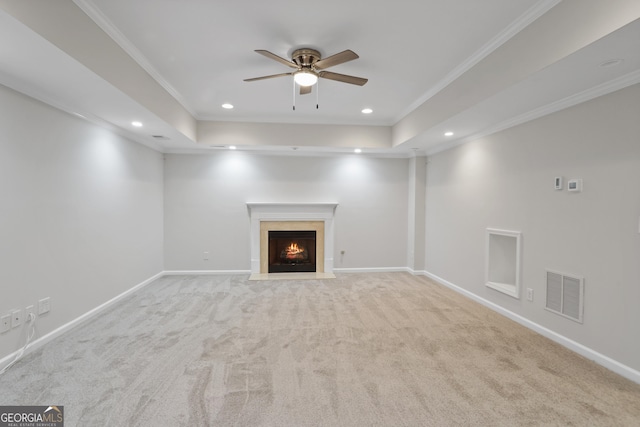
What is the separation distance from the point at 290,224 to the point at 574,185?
13.2 feet

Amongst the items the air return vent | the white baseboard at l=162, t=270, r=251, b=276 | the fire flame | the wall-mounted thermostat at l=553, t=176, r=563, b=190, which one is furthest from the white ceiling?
the fire flame

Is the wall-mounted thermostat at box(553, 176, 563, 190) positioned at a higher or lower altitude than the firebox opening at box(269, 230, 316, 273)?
higher

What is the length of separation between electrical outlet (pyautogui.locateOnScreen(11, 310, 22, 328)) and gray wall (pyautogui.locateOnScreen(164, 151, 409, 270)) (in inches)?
110

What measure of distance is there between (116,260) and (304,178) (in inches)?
124

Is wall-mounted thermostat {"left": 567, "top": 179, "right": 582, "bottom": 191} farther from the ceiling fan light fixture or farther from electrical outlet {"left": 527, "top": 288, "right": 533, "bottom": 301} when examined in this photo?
the ceiling fan light fixture

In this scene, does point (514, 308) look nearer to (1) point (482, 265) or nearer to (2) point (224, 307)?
(1) point (482, 265)

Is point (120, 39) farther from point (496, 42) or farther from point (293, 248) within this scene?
point (293, 248)

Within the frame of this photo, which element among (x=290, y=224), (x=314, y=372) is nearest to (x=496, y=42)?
(x=314, y=372)

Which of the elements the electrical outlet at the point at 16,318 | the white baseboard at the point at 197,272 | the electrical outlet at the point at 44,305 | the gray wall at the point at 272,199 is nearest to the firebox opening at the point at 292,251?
the gray wall at the point at 272,199

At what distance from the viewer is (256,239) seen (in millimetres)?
5289

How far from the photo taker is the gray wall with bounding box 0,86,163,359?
2.32 metres

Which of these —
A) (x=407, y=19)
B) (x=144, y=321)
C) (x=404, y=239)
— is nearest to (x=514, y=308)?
(x=404, y=239)

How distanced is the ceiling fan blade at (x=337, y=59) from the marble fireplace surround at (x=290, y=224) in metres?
3.05

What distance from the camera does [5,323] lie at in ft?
7.38
